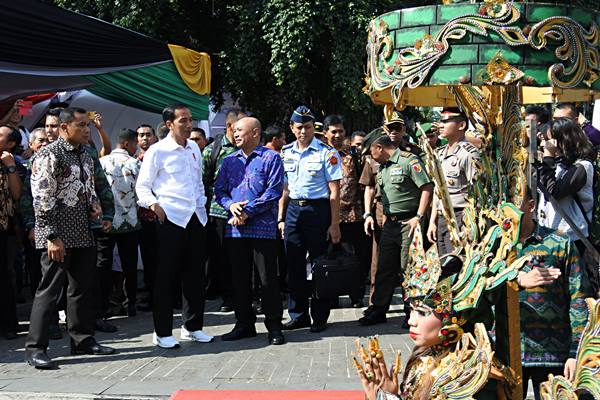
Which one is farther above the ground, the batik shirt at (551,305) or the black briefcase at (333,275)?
the batik shirt at (551,305)

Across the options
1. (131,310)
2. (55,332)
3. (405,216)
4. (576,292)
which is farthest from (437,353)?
(131,310)

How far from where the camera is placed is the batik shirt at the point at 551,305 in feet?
11.6

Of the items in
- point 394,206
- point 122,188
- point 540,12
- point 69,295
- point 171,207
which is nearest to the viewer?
point 540,12

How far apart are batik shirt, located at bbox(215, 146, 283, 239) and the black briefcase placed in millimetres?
572

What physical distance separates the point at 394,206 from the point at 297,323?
1445 mm

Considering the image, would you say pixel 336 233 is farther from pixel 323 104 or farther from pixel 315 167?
pixel 323 104

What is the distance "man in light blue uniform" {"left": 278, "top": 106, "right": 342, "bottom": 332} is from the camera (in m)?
7.55

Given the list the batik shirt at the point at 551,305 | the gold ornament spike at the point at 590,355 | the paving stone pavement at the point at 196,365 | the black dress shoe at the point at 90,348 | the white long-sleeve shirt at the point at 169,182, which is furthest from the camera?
the white long-sleeve shirt at the point at 169,182

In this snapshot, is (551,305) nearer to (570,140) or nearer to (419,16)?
(419,16)

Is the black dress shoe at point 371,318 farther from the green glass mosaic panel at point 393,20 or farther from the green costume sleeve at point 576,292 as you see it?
the green glass mosaic panel at point 393,20

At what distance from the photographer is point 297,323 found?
301 inches

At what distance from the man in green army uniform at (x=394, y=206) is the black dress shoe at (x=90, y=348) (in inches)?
97.3

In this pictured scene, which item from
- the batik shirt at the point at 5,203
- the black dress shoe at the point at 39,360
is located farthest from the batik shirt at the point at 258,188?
the batik shirt at the point at 5,203

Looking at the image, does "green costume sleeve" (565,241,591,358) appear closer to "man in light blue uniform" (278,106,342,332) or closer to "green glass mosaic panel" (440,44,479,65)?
"green glass mosaic panel" (440,44,479,65)
